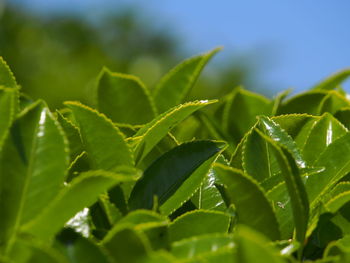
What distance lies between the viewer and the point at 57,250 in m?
1.16

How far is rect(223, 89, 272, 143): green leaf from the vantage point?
7.94 ft

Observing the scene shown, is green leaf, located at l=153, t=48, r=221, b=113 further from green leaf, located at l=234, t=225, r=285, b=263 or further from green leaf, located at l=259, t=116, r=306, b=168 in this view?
green leaf, located at l=234, t=225, r=285, b=263

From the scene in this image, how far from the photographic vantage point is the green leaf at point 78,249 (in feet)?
3.74

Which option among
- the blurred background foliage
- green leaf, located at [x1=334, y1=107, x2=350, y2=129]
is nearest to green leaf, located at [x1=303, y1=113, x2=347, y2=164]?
green leaf, located at [x1=334, y1=107, x2=350, y2=129]

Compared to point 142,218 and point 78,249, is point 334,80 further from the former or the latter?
point 78,249

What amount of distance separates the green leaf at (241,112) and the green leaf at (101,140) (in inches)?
35.4

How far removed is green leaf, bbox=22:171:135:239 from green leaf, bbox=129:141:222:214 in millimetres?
307

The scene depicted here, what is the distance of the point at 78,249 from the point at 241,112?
4.50 ft

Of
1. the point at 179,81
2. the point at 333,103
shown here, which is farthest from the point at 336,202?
the point at 179,81

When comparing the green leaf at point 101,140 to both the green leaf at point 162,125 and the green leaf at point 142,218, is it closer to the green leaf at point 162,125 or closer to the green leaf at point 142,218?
the green leaf at point 162,125

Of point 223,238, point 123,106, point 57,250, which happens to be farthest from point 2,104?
point 123,106

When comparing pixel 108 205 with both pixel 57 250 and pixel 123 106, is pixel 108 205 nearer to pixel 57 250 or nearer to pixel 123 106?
pixel 57 250

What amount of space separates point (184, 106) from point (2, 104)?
413 millimetres

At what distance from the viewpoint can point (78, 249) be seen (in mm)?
1161
